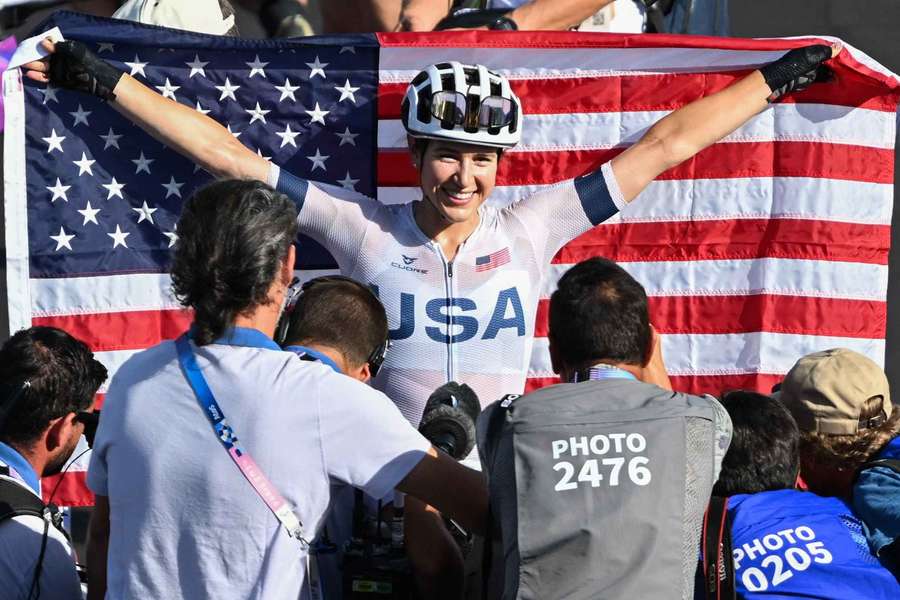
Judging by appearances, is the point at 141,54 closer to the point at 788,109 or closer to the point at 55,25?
the point at 55,25

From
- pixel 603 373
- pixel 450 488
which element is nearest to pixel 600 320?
pixel 603 373

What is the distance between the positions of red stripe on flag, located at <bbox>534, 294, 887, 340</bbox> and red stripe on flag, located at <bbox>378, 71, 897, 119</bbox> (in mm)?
840

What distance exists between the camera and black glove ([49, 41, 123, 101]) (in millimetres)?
4676

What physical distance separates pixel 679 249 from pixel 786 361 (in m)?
0.67

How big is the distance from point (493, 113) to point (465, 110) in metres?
0.10

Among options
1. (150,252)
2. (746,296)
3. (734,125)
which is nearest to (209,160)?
(150,252)

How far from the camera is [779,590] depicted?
3127 millimetres

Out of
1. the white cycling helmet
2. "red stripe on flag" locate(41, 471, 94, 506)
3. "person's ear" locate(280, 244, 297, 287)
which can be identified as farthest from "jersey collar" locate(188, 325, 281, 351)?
"red stripe on flag" locate(41, 471, 94, 506)

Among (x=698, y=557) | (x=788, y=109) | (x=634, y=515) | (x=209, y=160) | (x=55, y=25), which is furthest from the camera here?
(x=788, y=109)

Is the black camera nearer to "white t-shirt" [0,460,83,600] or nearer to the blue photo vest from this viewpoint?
the blue photo vest

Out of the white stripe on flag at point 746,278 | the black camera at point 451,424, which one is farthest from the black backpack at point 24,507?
the white stripe on flag at point 746,278

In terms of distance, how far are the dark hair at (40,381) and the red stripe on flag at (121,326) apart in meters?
1.77

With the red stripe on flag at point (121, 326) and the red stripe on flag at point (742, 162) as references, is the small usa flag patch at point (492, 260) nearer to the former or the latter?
the red stripe on flag at point (742, 162)

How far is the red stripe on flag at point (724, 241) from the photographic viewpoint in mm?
5535
